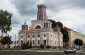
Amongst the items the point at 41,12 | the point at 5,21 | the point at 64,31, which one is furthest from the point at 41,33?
the point at 64,31

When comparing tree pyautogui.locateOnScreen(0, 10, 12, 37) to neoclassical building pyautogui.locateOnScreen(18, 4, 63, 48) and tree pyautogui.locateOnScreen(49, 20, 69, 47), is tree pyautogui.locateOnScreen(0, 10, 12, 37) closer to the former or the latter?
neoclassical building pyautogui.locateOnScreen(18, 4, 63, 48)

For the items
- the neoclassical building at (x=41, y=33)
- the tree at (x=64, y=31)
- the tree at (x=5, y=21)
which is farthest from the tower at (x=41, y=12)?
the tree at (x=5, y=21)

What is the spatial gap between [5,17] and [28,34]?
2382cm

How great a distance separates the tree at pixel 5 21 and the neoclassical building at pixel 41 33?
19.4m

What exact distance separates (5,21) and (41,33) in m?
23.9

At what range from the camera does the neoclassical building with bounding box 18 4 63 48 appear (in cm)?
12188

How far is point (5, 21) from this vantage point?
346 ft

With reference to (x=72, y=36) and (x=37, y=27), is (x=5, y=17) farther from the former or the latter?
(x=72, y=36)

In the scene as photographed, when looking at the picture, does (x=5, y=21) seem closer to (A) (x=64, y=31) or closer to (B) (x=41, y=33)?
(B) (x=41, y=33)

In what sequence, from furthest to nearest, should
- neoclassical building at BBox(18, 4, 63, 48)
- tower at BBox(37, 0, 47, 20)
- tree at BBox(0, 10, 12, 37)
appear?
1. tower at BBox(37, 0, 47, 20)
2. neoclassical building at BBox(18, 4, 63, 48)
3. tree at BBox(0, 10, 12, 37)

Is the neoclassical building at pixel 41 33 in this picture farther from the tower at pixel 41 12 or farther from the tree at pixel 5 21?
the tree at pixel 5 21

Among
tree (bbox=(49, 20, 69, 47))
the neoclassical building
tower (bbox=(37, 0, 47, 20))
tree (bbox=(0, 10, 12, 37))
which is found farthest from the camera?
tree (bbox=(49, 20, 69, 47))

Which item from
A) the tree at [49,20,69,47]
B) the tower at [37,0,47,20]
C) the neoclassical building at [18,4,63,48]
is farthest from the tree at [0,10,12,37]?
the tree at [49,20,69,47]

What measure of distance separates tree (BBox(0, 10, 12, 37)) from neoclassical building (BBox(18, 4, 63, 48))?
19.4 metres
